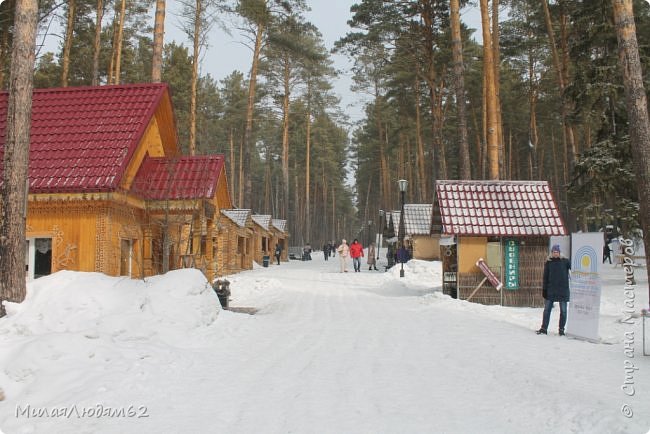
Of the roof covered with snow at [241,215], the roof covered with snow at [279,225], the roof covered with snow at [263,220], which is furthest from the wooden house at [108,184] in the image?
the roof covered with snow at [279,225]

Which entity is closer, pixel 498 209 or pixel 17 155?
pixel 17 155

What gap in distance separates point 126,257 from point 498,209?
10419mm

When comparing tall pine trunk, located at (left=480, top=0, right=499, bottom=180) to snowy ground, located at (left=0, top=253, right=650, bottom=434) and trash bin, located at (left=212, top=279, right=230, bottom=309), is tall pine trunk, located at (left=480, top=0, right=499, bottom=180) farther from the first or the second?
trash bin, located at (left=212, top=279, right=230, bottom=309)

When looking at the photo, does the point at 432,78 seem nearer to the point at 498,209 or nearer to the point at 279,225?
the point at 498,209

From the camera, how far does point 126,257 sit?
12.1 metres

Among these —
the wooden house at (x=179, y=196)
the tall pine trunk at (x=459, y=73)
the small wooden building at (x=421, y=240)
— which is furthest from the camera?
the small wooden building at (x=421, y=240)

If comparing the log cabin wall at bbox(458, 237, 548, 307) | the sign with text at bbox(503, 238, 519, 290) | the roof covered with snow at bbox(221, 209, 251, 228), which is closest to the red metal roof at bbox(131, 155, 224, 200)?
the log cabin wall at bbox(458, 237, 548, 307)

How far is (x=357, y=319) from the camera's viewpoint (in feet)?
34.4

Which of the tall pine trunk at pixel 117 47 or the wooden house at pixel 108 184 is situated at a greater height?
the tall pine trunk at pixel 117 47

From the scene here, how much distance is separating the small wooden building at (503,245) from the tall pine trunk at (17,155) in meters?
10.1

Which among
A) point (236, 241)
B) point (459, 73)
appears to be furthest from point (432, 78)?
point (236, 241)

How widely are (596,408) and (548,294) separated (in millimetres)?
4973

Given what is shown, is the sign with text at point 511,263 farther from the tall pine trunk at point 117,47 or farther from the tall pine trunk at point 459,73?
the tall pine trunk at point 117,47

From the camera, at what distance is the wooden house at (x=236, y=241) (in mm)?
24844
